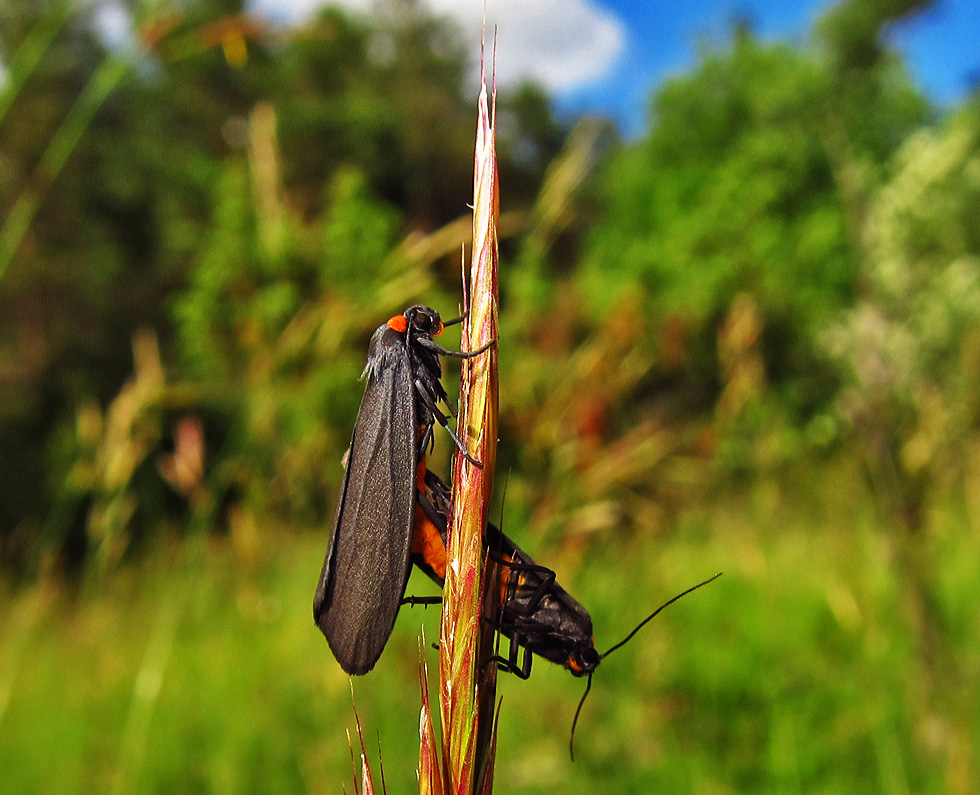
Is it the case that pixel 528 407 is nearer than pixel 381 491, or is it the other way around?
pixel 381 491

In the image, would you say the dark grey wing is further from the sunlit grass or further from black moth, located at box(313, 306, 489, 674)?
the sunlit grass

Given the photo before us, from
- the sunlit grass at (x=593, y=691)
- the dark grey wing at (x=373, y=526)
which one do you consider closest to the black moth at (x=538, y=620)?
the dark grey wing at (x=373, y=526)

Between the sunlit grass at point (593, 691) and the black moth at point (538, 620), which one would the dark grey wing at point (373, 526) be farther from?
the sunlit grass at point (593, 691)

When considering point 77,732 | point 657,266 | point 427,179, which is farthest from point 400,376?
point 427,179

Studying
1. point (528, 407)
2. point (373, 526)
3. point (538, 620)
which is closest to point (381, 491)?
point (373, 526)

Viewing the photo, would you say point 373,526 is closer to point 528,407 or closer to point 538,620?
point 538,620

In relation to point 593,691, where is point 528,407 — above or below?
above
